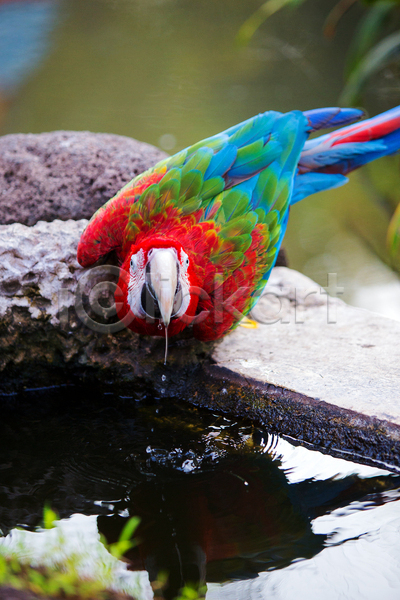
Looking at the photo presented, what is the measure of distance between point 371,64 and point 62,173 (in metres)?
2.17

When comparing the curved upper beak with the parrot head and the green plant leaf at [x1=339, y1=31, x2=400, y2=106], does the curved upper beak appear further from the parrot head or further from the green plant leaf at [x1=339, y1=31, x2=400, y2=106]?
the green plant leaf at [x1=339, y1=31, x2=400, y2=106]

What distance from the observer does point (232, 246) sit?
52.9 inches

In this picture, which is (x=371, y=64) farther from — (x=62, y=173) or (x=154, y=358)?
(x=154, y=358)

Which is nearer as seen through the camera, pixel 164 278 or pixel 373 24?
pixel 164 278

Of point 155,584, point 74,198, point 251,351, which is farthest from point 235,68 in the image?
point 155,584

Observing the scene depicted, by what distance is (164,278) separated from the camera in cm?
112

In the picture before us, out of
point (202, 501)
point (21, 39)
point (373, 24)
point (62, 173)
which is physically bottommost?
point (202, 501)

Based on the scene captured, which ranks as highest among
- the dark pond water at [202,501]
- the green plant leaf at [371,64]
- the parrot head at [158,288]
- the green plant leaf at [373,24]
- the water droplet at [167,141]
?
the green plant leaf at [373,24]

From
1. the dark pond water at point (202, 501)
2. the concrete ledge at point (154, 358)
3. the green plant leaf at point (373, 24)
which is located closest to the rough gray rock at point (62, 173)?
the concrete ledge at point (154, 358)

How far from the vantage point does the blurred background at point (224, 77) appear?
2980 mm

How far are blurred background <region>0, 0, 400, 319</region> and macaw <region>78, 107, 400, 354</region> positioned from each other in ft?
3.82

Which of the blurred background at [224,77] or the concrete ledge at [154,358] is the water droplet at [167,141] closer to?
the blurred background at [224,77]

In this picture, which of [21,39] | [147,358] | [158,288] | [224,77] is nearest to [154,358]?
[147,358]

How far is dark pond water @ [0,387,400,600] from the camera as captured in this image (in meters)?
0.94
